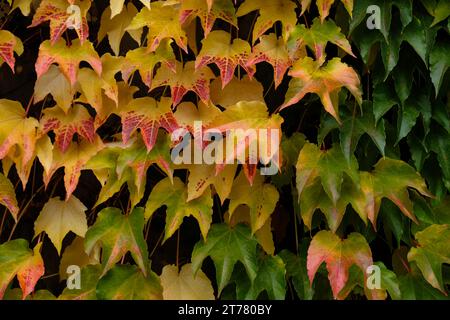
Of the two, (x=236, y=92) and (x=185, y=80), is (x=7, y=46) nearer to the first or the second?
(x=185, y=80)

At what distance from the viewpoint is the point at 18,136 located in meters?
1.45

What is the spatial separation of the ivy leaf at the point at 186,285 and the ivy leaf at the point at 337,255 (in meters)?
0.25

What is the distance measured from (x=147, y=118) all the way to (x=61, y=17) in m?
0.33

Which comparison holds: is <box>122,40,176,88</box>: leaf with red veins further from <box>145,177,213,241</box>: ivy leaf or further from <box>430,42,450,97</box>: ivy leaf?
<box>430,42,450,97</box>: ivy leaf

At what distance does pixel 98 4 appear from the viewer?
1.67 m

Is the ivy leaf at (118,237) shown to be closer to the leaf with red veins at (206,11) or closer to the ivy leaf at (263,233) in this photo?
the ivy leaf at (263,233)

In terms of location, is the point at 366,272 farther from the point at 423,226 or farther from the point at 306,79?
the point at 306,79

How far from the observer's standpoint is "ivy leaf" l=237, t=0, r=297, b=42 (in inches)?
55.8

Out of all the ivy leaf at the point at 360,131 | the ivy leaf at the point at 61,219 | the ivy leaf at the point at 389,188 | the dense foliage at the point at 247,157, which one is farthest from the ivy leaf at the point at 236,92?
the ivy leaf at the point at 61,219

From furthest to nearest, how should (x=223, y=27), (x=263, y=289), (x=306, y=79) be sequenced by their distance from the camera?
(x=223, y=27) < (x=263, y=289) < (x=306, y=79)

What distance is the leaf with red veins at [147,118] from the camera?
1385 millimetres

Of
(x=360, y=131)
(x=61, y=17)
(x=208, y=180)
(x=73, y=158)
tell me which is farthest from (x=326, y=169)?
(x=61, y=17)
